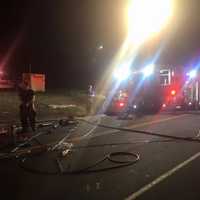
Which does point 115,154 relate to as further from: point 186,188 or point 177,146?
point 186,188

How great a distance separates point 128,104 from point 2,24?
55.7ft

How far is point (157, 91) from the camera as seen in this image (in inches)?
714

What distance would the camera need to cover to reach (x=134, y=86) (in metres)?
18.4

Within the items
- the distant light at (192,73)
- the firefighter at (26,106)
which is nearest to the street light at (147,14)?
the distant light at (192,73)

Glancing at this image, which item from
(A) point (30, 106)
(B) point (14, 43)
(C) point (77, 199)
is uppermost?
(B) point (14, 43)

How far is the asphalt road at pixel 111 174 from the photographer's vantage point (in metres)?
5.21

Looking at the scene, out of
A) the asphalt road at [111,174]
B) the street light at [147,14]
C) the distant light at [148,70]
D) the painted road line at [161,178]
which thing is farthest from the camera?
the street light at [147,14]

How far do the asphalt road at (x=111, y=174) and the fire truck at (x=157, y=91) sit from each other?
833cm

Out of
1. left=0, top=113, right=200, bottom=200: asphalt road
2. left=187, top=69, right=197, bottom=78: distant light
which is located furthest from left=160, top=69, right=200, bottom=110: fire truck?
left=0, top=113, right=200, bottom=200: asphalt road

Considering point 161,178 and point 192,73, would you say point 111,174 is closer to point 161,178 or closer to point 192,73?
point 161,178

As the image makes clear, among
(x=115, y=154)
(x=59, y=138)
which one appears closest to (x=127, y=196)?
(x=115, y=154)

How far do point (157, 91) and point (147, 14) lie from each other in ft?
22.2

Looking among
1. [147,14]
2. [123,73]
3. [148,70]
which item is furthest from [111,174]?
[147,14]

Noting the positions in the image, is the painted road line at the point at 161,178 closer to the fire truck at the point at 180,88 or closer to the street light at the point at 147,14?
the fire truck at the point at 180,88
